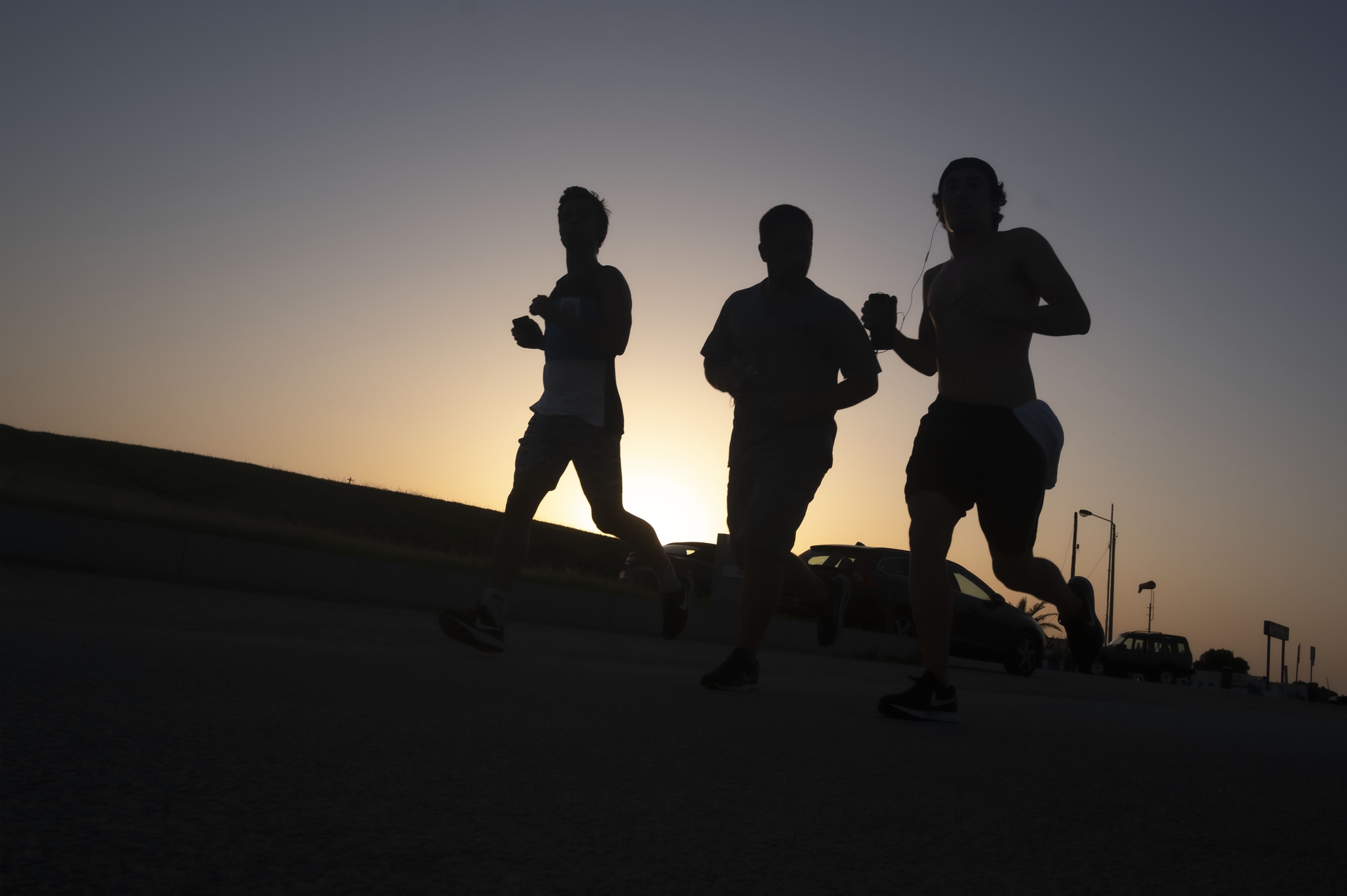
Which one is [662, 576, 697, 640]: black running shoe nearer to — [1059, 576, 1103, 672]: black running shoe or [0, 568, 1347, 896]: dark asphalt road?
[0, 568, 1347, 896]: dark asphalt road

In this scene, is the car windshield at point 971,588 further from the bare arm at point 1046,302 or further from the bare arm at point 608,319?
the bare arm at point 1046,302

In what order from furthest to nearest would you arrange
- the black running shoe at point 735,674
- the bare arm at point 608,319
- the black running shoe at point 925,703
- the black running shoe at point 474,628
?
the bare arm at point 608,319 < the black running shoe at point 474,628 < the black running shoe at point 735,674 < the black running shoe at point 925,703

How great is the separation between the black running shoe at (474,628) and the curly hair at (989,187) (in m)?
2.70

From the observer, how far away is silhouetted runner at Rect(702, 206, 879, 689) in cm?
449

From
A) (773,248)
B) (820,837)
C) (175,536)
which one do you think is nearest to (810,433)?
(773,248)

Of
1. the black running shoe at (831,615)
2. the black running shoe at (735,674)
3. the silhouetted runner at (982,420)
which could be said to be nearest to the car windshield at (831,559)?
the black running shoe at (831,615)

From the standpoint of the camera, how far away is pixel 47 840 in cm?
118

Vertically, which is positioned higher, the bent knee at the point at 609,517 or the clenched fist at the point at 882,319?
the clenched fist at the point at 882,319

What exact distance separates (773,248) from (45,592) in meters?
4.50

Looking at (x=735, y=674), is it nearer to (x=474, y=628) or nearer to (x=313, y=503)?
(x=474, y=628)

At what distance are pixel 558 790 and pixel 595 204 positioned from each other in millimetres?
4358

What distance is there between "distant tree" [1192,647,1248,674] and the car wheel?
73.9 meters

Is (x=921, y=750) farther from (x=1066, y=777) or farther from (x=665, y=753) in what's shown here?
(x=665, y=753)

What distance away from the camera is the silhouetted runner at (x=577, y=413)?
515 centimetres
